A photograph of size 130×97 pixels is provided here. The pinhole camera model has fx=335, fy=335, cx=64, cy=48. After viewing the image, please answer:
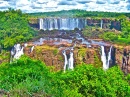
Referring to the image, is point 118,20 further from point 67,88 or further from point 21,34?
point 67,88

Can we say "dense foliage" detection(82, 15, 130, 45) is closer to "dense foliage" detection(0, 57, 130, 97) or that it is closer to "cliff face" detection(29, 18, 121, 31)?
"cliff face" detection(29, 18, 121, 31)

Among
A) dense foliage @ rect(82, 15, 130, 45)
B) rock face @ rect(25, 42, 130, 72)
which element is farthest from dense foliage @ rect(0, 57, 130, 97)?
dense foliage @ rect(82, 15, 130, 45)

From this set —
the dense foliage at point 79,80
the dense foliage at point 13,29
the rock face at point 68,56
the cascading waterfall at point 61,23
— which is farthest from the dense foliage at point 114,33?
the dense foliage at point 79,80

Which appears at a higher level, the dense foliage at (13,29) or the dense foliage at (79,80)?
the dense foliage at (79,80)

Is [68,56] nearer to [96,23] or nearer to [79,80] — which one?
[79,80]

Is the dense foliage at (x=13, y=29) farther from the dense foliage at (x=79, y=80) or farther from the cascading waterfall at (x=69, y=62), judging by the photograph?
the dense foliage at (x=79, y=80)

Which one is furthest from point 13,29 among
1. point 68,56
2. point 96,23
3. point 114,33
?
point 68,56

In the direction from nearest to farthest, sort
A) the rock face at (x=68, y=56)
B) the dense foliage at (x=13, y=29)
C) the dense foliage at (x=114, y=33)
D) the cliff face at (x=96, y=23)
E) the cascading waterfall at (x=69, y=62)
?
the rock face at (x=68, y=56)
the cascading waterfall at (x=69, y=62)
the dense foliage at (x=13, y=29)
the dense foliage at (x=114, y=33)
the cliff face at (x=96, y=23)
